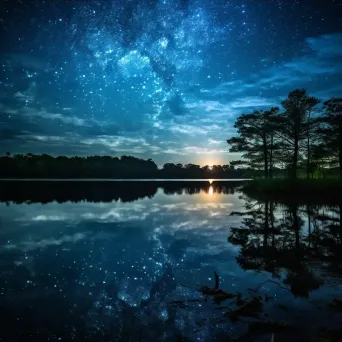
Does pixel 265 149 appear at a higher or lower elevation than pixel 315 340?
higher

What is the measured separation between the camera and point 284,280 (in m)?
6.60

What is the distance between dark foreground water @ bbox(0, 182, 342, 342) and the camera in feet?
Result: 14.9

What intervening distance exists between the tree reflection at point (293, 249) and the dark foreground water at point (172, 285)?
0.11 feet

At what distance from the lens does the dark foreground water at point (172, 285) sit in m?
4.53

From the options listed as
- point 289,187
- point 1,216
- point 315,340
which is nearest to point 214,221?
point 315,340

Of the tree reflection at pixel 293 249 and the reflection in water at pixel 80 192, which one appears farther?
the reflection in water at pixel 80 192

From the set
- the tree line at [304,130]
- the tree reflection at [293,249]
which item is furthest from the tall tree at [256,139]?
the tree reflection at [293,249]

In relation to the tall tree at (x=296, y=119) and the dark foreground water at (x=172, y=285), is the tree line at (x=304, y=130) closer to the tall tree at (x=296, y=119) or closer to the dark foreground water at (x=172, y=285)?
the tall tree at (x=296, y=119)

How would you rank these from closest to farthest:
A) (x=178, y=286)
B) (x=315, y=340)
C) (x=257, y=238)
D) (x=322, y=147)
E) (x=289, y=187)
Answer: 1. (x=315, y=340)
2. (x=178, y=286)
3. (x=257, y=238)
4. (x=289, y=187)
5. (x=322, y=147)

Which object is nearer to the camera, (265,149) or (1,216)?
(1,216)

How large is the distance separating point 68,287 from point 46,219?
11514 millimetres

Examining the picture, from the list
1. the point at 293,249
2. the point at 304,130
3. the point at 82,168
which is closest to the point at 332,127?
the point at 304,130

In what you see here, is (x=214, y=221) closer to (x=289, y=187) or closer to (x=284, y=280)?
(x=284, y=280)

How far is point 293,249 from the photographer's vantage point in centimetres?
945
